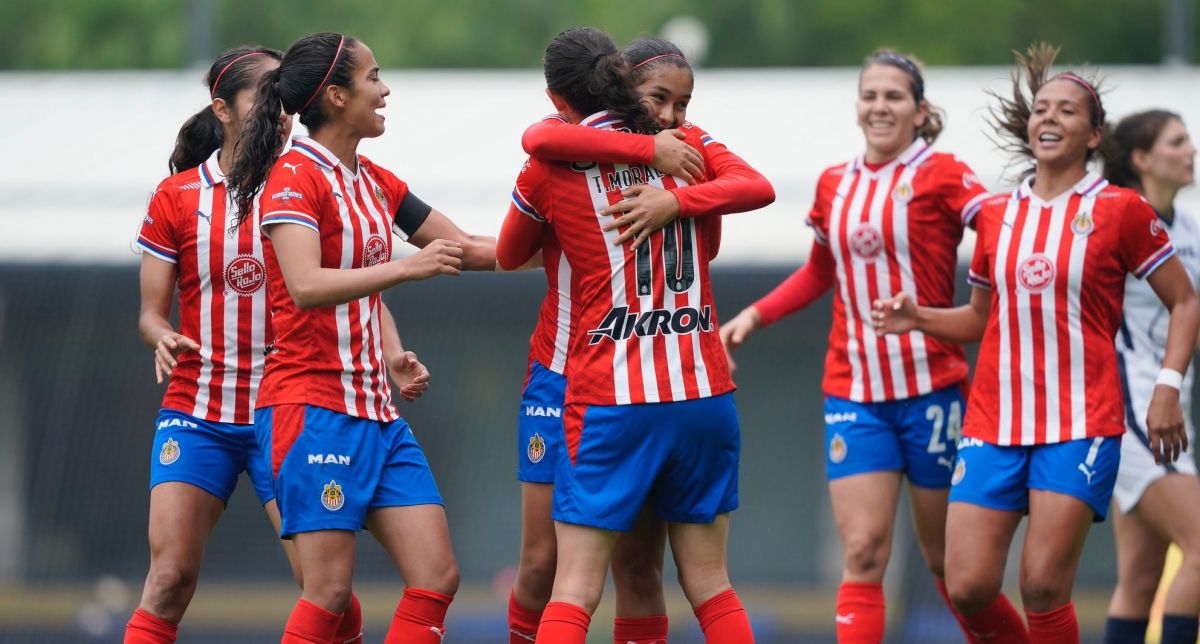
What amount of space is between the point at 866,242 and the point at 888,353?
0.43 m

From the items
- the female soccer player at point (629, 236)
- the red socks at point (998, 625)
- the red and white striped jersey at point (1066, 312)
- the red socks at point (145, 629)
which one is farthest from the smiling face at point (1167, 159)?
the red socks at point (145, 629)

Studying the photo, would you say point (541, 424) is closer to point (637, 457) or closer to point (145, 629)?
point (637, 457)

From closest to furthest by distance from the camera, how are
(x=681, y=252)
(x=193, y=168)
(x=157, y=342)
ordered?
(x=681, y=252)
(x=157, y=342)
(x=193, y=168)

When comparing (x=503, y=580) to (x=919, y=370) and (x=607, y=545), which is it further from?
(x=607, y=545)

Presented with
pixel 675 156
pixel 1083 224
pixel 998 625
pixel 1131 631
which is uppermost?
pixel 675 156

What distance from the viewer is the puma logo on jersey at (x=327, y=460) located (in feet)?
14.4

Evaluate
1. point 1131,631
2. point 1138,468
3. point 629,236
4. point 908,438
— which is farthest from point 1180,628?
point 629,236

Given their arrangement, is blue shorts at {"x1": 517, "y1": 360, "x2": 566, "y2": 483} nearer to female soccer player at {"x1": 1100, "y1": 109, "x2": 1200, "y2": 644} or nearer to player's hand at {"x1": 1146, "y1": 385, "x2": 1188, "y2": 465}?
player's hand at {"x1": 1146, "y1": 385, "x2": 1188, "y2": 465}

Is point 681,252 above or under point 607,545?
above

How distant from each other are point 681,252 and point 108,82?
425 inches

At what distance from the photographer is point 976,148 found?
1205 centimetres

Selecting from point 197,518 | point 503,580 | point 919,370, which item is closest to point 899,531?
point 503,580

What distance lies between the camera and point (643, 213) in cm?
425

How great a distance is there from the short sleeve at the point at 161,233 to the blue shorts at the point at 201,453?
53 centimetres
